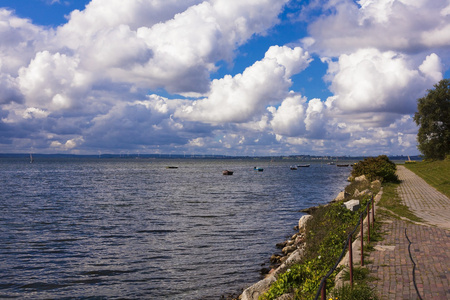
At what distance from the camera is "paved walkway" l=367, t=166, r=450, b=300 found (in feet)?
25.5

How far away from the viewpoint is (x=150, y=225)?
1019 inches

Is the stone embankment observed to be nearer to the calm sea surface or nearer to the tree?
the calm sea surface

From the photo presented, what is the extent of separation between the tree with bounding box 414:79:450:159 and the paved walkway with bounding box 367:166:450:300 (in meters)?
44.4

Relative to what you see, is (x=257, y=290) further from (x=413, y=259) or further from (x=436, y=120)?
(x=436, y=120)

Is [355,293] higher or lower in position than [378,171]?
lower

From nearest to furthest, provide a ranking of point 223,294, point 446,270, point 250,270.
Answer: point 446,270 → point 223,294 → point 250,270

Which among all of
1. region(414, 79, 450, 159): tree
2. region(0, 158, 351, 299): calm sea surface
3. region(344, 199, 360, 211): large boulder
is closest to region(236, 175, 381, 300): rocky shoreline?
region(0, 158, 351, 299): calm sea surface

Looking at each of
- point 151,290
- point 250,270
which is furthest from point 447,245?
point 151,290

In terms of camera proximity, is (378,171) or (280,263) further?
(378,171)

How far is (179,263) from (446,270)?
36.6 feet

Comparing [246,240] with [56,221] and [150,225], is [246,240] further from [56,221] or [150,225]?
[56,221]

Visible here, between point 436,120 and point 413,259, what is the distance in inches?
2116

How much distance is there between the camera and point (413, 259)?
10.0 meters

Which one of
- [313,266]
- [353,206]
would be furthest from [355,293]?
[353,206]
